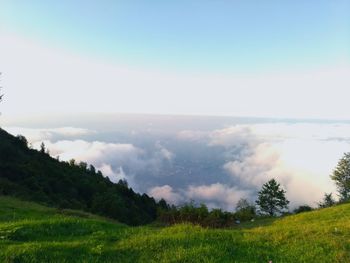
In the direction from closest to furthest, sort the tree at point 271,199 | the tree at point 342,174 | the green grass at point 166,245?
the green grass at point 166,245 < the tree at point 271,199 < the tree at point 342,174

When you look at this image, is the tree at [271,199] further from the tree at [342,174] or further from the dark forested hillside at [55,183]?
the dark forested hillside at [55,183]

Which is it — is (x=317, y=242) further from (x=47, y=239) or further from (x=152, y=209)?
(x=152, y=209)

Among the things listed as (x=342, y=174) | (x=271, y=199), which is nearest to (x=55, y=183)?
(x=271, y=199)

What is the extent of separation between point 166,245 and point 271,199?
77.1m

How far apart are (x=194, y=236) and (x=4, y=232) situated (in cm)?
628

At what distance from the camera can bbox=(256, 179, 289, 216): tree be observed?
84.1 meters

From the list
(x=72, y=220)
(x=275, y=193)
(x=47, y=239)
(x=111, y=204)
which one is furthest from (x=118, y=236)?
(x=275, y=193)

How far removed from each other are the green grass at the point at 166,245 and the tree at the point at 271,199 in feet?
236

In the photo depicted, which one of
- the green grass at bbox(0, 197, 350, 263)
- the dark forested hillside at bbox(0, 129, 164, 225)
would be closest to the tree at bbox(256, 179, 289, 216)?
the dark forested hillside at bbox(0, 129, 164, 225)

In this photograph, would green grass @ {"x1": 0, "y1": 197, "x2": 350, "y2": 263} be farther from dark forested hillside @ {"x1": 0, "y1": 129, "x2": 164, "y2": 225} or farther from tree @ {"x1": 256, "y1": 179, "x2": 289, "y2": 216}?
tree @ {"x1": 256, "y1": 179, "x2": 289, "y2": 216}

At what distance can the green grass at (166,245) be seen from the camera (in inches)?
401

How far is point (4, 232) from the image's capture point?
12.6m

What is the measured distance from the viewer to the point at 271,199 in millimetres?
84312

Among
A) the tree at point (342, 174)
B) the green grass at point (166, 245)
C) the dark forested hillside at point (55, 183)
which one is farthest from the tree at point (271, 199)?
the green grass at point (166, 245)
